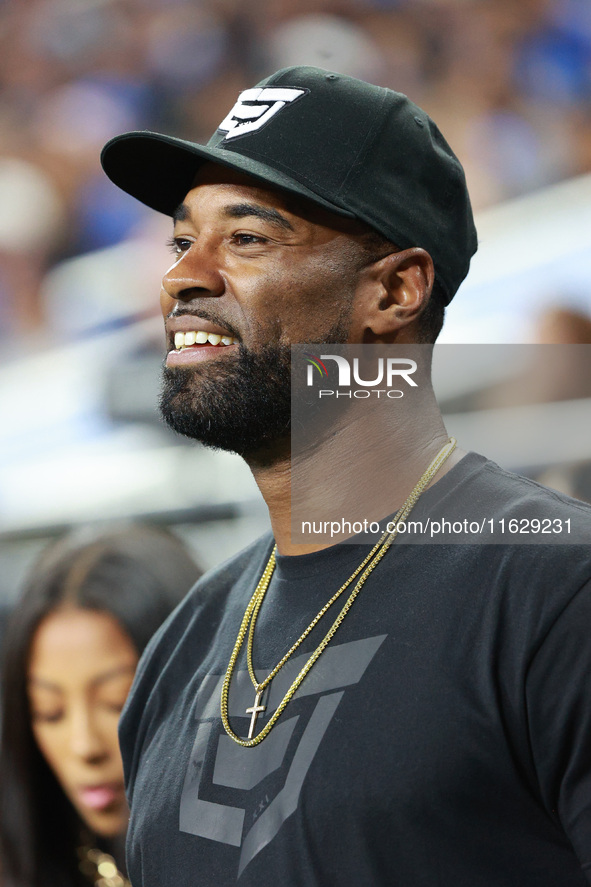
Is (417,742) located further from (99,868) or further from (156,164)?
(99,868)

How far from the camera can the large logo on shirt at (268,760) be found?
1.11 meters

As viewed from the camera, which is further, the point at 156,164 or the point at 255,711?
the point at 156,164

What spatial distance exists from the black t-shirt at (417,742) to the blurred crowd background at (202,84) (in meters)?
2.36

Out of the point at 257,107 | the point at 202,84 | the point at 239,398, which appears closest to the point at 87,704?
the point at 239,398

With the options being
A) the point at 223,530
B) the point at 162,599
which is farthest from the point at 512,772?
the point at 223,530

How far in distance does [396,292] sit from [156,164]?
1.42 ft

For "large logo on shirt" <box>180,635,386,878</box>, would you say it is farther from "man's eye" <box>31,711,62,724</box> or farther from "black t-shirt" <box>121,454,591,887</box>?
"man's eye" <box>31,711,62,724</box>

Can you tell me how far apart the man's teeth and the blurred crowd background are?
2.14 m

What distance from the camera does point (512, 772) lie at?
99 cm

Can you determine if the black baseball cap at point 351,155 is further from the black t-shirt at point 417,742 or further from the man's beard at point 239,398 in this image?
the black t-shirt at point 417,742

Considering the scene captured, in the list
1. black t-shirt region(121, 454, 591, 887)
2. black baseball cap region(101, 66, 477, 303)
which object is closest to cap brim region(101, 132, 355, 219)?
black baseball cap region(101, 66, 477, 303)

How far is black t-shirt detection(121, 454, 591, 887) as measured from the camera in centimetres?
100

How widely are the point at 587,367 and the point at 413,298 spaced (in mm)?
1554

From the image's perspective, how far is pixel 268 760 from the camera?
116 centimetres
